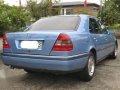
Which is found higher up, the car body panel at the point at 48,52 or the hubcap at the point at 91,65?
the car body panel at the point at 48,52

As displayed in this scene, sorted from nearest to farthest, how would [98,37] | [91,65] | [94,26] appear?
[91,65], [98,37], [94,26]

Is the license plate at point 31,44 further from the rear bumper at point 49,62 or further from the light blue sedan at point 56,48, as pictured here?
the rear bumper at point 49,62

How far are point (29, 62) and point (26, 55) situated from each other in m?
0.17

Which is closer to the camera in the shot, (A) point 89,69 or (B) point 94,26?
Answer: (A) point 89,69

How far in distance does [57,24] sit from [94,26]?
3.46 ft

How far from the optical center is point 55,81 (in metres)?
5.81

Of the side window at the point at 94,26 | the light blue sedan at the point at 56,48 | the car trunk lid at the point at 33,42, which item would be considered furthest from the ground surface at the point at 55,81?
the side window at the point at 94,26

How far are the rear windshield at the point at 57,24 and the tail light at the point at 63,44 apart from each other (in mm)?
707

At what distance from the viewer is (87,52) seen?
5.56 m

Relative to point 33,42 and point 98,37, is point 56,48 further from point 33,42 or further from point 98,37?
point 98,37

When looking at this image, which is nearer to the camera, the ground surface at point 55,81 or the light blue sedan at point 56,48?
the light blue sedan at point 56,48

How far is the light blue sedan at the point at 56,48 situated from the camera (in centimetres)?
503

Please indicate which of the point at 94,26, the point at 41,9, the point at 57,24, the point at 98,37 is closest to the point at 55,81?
the point at 57,24

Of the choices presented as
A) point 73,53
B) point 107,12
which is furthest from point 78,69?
point 107,12
